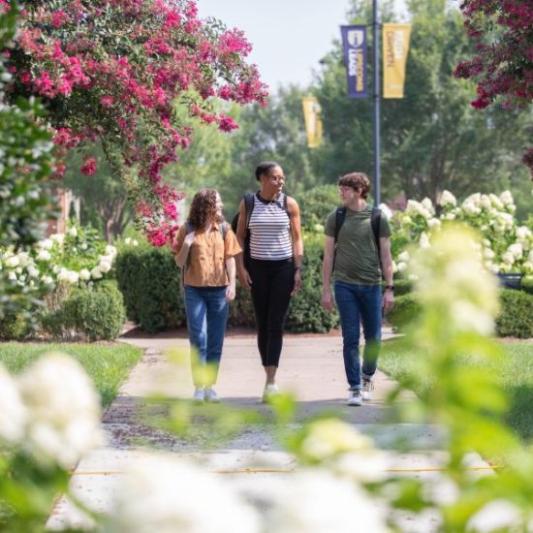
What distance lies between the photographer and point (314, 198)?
1056 inches

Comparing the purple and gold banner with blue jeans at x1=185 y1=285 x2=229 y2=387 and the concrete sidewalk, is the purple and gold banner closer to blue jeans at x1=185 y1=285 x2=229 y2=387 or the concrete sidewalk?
the concrete sidewalk

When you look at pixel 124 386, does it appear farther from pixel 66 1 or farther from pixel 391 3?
pixel 391 3

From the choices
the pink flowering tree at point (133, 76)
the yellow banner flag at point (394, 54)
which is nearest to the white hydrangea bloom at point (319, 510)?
the pink flowering tree at point (133, 76)

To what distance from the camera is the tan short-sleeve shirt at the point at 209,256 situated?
8.94m

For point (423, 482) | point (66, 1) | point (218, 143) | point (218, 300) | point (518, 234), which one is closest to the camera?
point (423, 482)

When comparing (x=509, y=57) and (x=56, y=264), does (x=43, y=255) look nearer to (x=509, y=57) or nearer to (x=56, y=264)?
(x=56, y=264)

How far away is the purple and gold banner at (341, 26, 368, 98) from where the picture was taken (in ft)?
99.5

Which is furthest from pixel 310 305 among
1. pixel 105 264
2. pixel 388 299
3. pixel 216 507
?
pixel 216 507

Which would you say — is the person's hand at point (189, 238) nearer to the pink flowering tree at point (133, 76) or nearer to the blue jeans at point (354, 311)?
→ the pink flowering tree at point (133, 76)

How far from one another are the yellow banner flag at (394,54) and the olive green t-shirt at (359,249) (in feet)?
78.7

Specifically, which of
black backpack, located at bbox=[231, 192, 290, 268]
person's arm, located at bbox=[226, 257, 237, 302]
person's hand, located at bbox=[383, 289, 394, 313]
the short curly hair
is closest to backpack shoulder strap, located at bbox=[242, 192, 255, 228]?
black backpack, located at bbox=[231, 192, 290, 268]

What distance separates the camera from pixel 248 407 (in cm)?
740

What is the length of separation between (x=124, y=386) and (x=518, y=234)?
937cm

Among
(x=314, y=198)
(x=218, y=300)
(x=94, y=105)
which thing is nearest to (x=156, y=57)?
(x=94, y=105)
